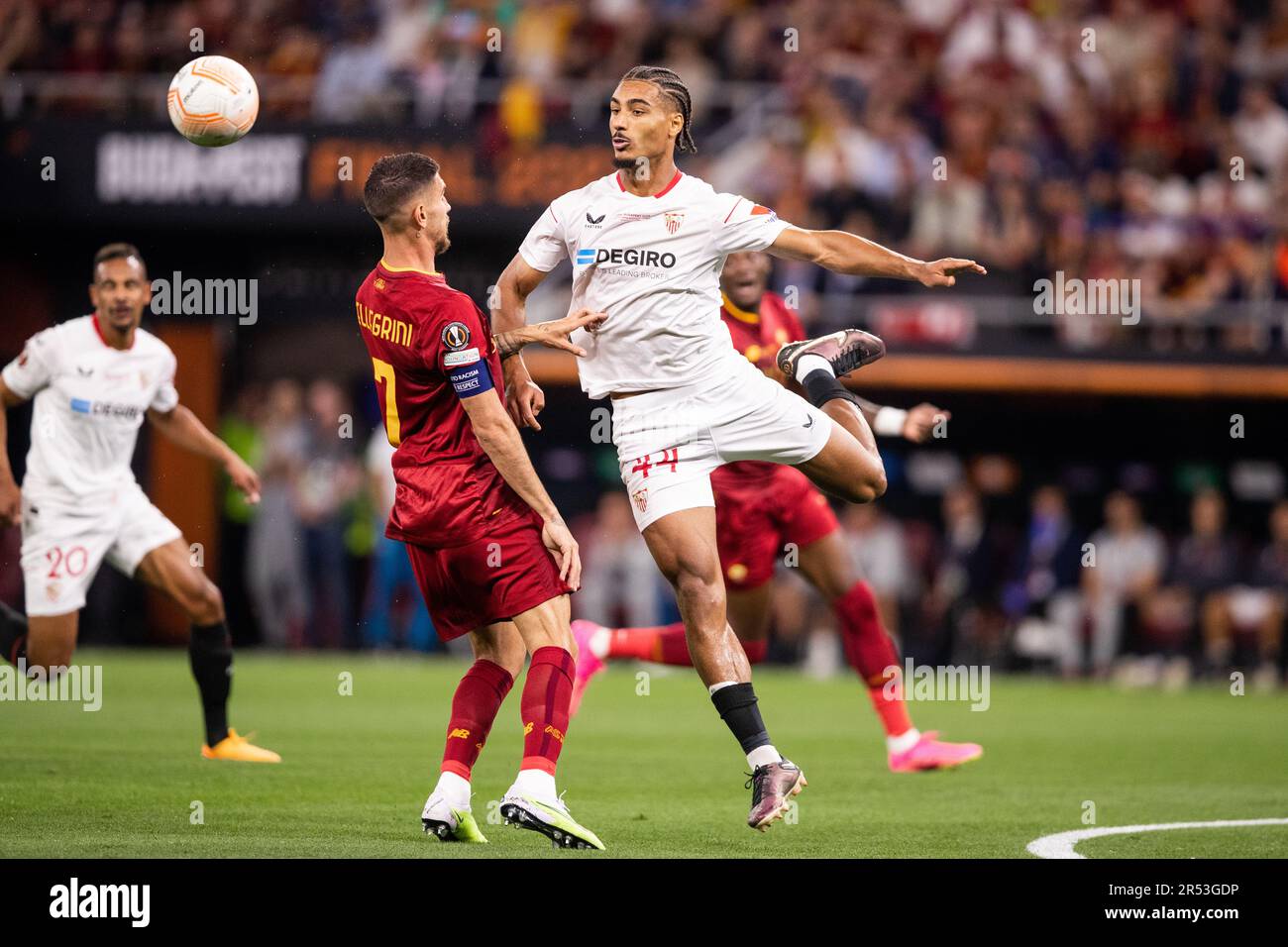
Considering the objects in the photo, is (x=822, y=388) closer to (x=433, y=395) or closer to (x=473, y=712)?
(x=433, y=395)

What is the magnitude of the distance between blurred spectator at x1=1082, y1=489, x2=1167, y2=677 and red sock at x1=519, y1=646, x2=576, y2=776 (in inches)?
492

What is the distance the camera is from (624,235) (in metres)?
7.91

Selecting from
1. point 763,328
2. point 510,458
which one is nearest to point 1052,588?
point 763,328

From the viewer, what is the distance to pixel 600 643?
37.3 ft

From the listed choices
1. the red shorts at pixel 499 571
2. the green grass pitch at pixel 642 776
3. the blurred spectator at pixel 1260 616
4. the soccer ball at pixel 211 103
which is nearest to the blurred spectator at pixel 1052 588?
the blurred spectator at pixel 1260 616

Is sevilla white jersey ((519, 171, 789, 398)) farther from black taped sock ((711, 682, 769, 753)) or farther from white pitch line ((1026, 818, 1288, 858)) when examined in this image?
white pitch line ((1026, 818, 1288, 858))

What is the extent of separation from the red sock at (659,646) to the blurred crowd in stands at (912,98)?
8391 millimetres

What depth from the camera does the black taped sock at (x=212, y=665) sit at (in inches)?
405

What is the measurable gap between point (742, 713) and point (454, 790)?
1222 millimetres

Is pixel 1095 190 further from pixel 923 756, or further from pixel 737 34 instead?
pixel 923 756

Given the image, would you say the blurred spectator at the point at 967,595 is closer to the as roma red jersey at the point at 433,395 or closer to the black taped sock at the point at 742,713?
the black taped sock at the point at 742,713

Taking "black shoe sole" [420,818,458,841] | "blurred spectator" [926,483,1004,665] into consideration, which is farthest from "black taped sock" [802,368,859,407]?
"blurred spectator" [926,483,1004,665]

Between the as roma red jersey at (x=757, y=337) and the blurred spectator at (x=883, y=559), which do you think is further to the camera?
the blurred spectator at (x=883, y=559)
